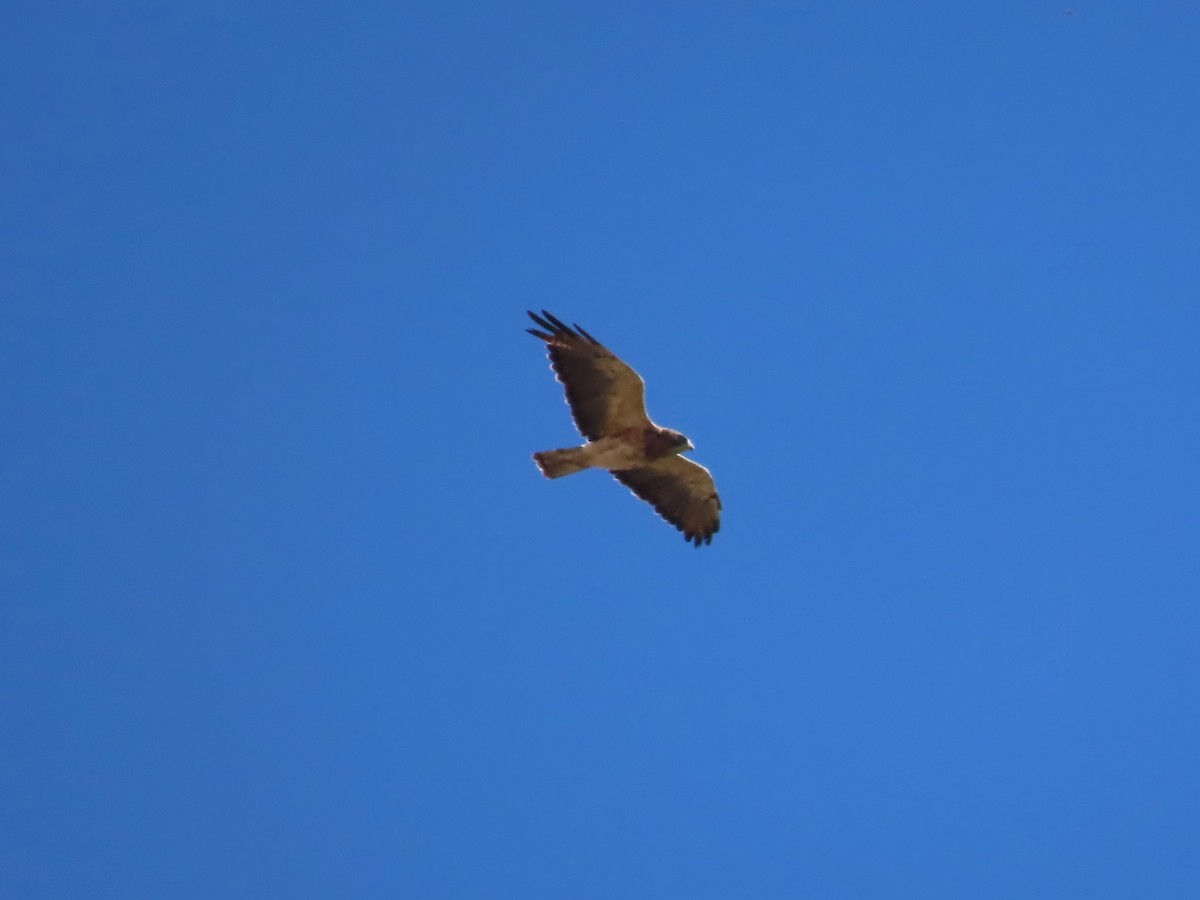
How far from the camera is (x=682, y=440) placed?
17438 mm

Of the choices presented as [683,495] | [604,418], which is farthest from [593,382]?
[683,495]

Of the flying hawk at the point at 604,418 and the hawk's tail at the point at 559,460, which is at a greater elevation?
the flying hawk at the point at 604,418

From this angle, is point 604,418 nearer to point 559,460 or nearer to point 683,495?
point 559,460

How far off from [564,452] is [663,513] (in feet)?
5.44

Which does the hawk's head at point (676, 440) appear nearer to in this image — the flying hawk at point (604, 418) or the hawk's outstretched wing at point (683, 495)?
the flying hawk at point (604, 418)

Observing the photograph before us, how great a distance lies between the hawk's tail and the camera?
679 inches

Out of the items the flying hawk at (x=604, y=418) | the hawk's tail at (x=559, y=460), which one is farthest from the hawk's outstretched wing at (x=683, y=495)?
the hawk's tail at (x=559, y=460)

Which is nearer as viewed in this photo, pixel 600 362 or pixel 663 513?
pixel 600 362

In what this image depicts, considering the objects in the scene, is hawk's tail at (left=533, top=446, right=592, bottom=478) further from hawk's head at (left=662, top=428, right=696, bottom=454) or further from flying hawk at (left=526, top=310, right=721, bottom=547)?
hawk's head at (left=662, top=428, right=696, bottom=454)

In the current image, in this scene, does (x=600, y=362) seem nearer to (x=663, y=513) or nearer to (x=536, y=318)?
(x=536, y=318)

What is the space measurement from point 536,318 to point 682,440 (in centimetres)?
189

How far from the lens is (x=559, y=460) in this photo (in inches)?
680

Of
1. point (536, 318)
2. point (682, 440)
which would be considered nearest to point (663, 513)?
point (682, 440)

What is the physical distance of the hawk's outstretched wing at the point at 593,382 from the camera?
16.9 meters
